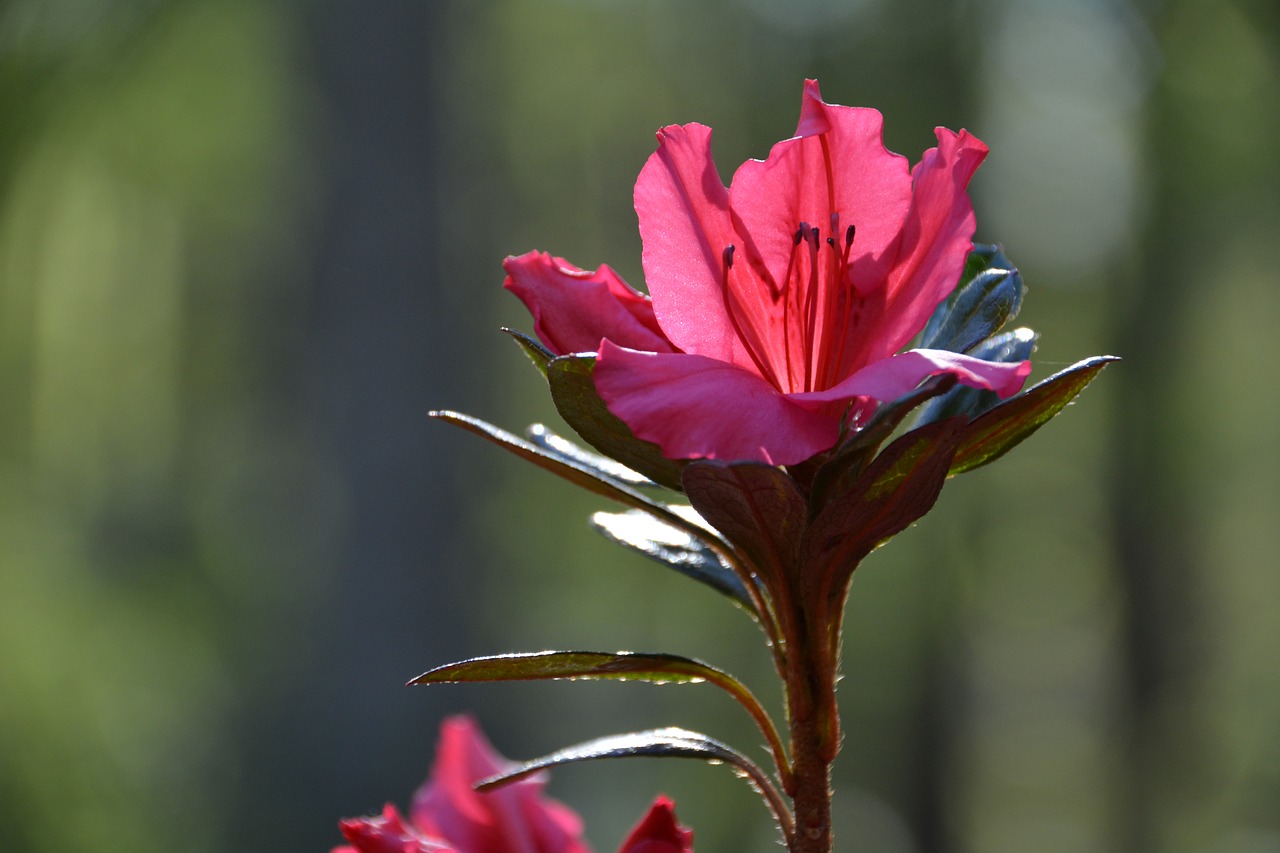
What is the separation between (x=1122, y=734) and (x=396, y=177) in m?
7.03

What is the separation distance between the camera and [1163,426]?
8695 millimetres

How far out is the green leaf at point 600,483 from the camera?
64 cm

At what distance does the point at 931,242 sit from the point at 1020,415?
0.34ft

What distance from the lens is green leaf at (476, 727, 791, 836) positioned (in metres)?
0.57

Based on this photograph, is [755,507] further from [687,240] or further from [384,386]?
[384,386]

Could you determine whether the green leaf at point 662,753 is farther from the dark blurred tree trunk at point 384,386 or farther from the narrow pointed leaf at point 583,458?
the dark blurred tree trunk at point 384,386

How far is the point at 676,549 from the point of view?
74 cm

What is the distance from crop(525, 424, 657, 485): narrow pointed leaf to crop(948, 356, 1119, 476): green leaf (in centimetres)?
19

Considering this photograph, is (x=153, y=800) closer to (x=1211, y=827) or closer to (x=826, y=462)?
(x=1211, y=827)

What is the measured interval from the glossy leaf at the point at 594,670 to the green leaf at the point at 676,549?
0.06m

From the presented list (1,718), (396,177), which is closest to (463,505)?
(396,177)

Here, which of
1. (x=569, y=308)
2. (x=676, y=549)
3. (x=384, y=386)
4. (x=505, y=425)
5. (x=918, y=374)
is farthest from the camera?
(x=505, y=425)

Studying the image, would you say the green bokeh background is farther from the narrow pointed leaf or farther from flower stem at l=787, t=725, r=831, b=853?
flower stem at l=787, t=725, r=831, b=853

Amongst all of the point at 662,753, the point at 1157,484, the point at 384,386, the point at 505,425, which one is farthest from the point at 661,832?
the point at 505,425
